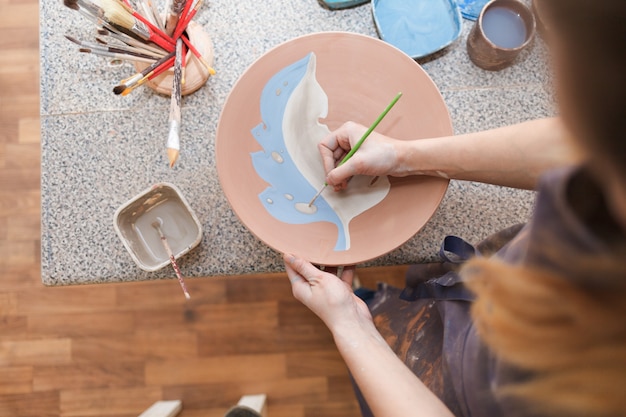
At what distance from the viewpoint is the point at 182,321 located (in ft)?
4.56

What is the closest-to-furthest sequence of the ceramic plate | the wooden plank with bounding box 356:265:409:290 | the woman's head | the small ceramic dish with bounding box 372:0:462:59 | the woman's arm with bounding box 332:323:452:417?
1. the woman's head
2. the woman's arm with bounding box 332:323:452:417
3. the ceramic plate
4. the small ceramic dish with bounding box 372:0:462:59
5. the wooden plank with bounding box 356:265:409:290

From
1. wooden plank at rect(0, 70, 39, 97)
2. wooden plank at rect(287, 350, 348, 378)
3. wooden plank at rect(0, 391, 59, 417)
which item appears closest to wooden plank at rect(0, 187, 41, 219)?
wooden plank at rect(0, 70, 39, 97)

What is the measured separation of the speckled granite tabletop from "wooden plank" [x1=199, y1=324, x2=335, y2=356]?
2.02ft

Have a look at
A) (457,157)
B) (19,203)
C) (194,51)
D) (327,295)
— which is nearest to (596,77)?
(457,157)

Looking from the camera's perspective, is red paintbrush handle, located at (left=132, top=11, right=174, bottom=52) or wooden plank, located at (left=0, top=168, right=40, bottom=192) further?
wooden plank, located at (left=0, top=168, right=40, bottom=192)

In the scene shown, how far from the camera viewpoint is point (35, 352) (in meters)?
1.39

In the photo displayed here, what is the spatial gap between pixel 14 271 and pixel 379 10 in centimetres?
129

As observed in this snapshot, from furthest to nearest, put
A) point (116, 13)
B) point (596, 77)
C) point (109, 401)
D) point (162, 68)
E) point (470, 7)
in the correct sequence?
point (109, 401) < point (470, 7) < point (162, 68) < point (116, 13) < point (596, 77)

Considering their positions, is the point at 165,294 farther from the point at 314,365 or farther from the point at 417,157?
the point at 417,157

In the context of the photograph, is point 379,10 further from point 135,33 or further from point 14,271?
point 14,271

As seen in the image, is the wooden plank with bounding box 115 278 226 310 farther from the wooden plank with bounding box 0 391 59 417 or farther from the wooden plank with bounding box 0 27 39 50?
the wooden plank with bounding box 0 27 39 50

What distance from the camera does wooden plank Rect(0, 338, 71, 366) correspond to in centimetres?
139

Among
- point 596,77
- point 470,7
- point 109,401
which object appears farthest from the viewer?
point 109,401

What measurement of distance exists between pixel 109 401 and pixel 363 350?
40.3 inches
